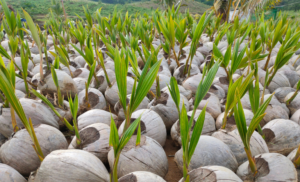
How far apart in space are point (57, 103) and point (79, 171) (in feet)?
2.33

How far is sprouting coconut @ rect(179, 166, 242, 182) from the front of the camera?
0.70 metres

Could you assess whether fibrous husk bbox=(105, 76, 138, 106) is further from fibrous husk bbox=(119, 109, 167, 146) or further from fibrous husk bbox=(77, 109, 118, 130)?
fibrous husk bbox=(119, 109, 167, 146)

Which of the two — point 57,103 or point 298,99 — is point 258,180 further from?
point 57,103

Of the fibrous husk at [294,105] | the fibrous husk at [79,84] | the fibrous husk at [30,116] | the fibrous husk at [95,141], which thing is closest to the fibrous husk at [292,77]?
the fibrous husk at [294,105]

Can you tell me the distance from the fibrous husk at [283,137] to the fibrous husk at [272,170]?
0.27 meters

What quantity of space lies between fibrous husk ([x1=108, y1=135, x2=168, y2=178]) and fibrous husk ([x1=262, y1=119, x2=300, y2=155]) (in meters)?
0.57

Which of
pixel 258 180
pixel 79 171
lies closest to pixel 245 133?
pixel 258 180

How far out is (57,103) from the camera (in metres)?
1.33

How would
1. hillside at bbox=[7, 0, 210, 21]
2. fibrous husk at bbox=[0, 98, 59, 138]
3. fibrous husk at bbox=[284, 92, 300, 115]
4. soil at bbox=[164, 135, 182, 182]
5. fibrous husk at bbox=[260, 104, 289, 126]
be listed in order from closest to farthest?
soil at bbox=[164, 135, 182, 182] → fibrous husk at bbox=[0, 98, 59, 138] → fibrous husk at bbox=[260, 104, 289, 126] → fibrous husk at bbox=[284, 92, 300, 115] → hillside at bbox=[7, 0, 210, 21]

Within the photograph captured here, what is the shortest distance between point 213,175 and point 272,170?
0.24 m

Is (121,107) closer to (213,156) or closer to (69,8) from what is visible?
(213,156)

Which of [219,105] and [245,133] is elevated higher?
[245,133]

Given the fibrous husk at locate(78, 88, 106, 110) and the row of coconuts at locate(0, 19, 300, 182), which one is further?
the fibrous husk at locate(78, 88, 106, 110)

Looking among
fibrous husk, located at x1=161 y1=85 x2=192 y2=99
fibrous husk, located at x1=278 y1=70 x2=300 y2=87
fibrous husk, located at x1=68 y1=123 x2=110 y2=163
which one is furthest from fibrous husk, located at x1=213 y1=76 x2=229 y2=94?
fibrous husk, located at x1=68 y1=123 x2=110 y2=163
